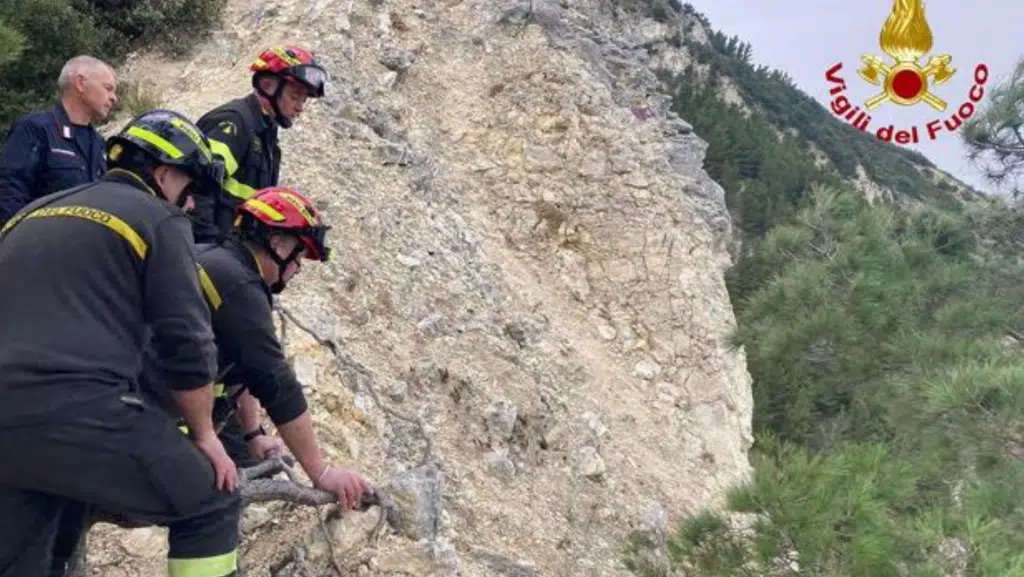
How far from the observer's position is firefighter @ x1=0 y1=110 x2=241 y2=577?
2271 mm

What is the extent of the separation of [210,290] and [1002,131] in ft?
22.2

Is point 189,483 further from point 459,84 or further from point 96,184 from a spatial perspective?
point 459,84

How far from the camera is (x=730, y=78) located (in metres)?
55.2

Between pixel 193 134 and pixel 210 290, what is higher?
pixel 193 134

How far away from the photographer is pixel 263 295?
118 inches

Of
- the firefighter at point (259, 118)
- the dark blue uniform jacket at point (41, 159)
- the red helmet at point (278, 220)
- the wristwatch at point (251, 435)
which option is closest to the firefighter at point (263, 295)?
the red helmet at point (278, 220)

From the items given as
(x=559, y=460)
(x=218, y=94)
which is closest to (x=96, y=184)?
(x=559, y=460)

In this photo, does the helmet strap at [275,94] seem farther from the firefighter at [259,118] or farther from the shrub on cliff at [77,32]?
the shrub on cliff at [77,32]

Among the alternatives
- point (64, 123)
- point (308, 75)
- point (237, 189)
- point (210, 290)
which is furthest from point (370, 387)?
point (210, 290)

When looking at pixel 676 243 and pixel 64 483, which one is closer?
pixel 64 483

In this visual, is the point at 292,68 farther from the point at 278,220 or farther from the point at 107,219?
the point at 107,219

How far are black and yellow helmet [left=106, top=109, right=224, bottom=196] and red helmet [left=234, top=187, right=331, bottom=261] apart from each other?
40cm

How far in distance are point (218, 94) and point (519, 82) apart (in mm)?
4150

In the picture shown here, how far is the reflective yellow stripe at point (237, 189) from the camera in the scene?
14.2 feet
